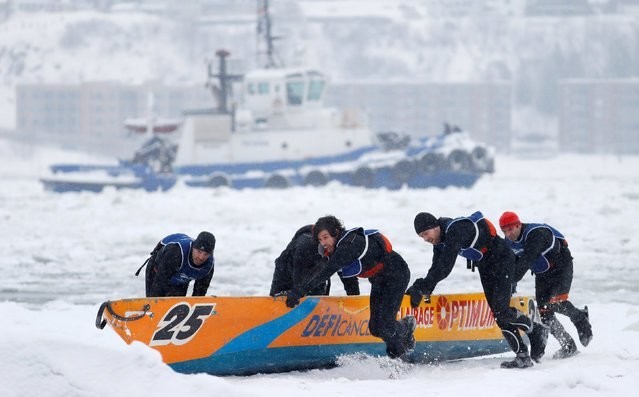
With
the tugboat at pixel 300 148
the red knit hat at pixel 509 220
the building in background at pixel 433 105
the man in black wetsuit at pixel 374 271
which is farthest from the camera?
the building in background at pixel 433 105

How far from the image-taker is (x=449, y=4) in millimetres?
164625

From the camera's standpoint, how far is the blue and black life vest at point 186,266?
871 cm

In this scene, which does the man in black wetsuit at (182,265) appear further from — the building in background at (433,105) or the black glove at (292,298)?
the building in background at (433,105)

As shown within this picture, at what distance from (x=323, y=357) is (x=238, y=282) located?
6064mm

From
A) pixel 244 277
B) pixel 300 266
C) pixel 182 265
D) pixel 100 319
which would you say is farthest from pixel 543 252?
pixel 244 277

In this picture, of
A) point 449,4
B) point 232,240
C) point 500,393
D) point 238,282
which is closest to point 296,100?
point 232,240

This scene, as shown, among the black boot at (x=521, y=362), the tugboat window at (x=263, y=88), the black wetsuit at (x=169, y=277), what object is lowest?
the black boot at (x=521, y=362)

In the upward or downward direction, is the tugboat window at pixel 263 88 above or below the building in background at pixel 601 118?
above

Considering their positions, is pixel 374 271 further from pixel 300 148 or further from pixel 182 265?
pixel 300 148

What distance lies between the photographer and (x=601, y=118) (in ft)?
370

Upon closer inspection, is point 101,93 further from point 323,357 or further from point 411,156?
point 323,357

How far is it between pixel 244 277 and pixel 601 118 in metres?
101

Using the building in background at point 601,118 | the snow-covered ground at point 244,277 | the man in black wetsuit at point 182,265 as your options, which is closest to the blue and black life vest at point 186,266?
the man in black wetsuit at point 182,265

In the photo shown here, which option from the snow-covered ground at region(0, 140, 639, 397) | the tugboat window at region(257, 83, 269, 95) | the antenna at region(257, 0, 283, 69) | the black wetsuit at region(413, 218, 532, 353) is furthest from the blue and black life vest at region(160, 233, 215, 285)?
the antenna at region(257, 0, 283, 69)
